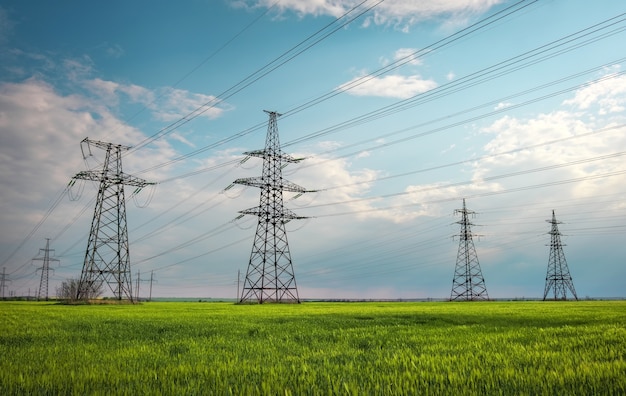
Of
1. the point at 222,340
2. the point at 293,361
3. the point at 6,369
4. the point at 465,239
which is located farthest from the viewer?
the point at 465,239

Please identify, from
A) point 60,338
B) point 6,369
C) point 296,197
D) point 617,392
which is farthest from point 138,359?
point 296,197

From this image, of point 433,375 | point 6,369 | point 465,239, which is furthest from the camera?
point 465,239

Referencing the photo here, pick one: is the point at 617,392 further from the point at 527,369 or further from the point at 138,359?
the point at 138,359

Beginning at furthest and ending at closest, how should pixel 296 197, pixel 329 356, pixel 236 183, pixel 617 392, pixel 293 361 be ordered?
pixel 296 197
pixel 236 183
pixel 329 356
pixel 293 361
pixel 617 392

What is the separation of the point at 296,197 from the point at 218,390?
54134 mm

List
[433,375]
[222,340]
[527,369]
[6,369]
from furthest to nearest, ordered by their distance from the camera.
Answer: [222,340] → [6,369] → [527,369] → [433,375]

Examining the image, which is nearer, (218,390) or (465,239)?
(218,390)

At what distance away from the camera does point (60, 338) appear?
11602 millimetres

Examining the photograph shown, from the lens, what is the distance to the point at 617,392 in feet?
13.6

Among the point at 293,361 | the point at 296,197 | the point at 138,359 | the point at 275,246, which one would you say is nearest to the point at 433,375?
the point at 293,361

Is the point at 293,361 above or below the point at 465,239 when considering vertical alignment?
below

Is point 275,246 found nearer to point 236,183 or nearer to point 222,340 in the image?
point 236,183

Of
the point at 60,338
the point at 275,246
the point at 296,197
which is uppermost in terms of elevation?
the point at 296,197

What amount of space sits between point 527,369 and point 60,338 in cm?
1188
